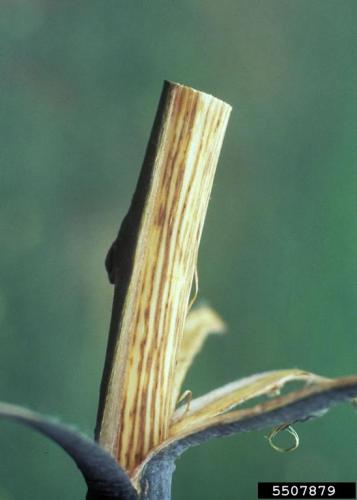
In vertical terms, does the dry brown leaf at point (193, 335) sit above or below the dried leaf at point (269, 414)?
above

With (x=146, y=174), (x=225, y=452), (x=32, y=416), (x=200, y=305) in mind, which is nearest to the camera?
(x=32, y=416)

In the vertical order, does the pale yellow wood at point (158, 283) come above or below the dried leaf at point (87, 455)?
above

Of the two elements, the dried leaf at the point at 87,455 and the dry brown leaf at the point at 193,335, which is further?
the dry brown leaf at the point at 193,335

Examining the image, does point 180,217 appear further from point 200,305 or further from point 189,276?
point 200,305

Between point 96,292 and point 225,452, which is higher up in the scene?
point 96,292

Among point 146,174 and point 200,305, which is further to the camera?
point 200,305

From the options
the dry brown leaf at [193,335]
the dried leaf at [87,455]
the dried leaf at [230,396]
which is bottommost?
the dried leaf at [87,455]

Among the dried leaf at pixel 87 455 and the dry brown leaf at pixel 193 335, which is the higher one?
the dry brown leaf at pixel 193 335

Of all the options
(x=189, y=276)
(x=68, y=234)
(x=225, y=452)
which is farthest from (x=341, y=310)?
(x=189, y=276)

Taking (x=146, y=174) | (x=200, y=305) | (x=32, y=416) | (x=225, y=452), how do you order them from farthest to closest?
(x=225, y=452), (x=200, y=305), (x=146, y=174), (x=32, y=416)
